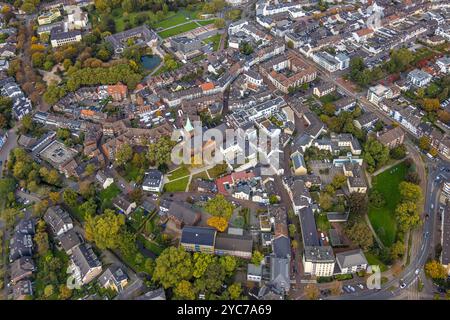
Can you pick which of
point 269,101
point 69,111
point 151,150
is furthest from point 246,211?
point 69,111

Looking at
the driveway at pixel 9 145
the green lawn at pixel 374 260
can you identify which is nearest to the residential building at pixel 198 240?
the green lawn at pixel 374 260

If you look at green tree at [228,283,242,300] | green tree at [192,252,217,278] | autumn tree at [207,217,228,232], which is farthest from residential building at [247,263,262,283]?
autumn tree at [207,217,228,232]

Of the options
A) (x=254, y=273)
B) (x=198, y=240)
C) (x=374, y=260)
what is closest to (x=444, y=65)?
(x=374, y=260)

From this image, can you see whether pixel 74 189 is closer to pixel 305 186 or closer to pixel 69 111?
pixel 69 111

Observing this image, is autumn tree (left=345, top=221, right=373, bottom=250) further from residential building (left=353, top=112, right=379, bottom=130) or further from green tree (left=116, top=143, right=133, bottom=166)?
green tree (left=116, top=143, right=133, bottom=166)

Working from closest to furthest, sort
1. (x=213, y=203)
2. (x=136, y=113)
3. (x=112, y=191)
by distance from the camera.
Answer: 1. (x=213, y=203)
2. (x=112, y=191)
3. (x=136, y=113)

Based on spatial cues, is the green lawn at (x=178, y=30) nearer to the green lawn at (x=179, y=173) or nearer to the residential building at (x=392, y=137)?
the green lawn at (x=179, y=173)
